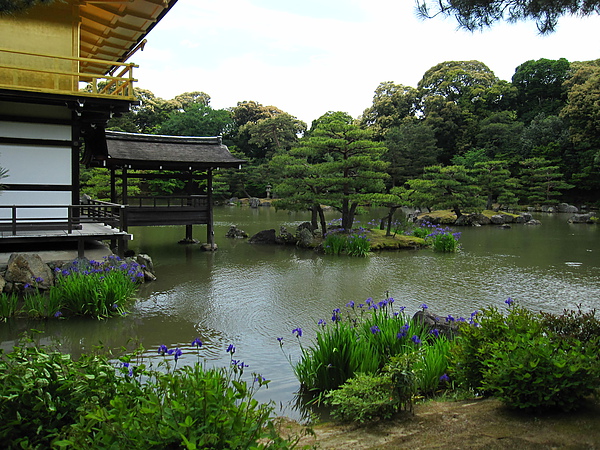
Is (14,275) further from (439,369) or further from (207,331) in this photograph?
(439,369)

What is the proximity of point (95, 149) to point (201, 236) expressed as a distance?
5363 mm

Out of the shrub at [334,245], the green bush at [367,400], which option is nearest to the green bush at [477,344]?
the green bush at [367,400]

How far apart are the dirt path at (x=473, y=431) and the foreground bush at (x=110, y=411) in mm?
607

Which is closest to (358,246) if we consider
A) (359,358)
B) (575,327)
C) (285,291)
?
(285,291)

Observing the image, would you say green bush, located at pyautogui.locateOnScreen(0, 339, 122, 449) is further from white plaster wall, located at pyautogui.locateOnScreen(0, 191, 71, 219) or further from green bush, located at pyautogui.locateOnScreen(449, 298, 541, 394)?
white plaster wall, located at pyautogui.locateOnScreen(0, 191, 71, 219)

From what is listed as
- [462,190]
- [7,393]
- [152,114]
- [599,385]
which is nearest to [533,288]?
[599,385]

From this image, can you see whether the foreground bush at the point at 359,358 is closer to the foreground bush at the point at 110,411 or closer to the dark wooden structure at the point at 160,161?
the foreground bush at the point at 110,411

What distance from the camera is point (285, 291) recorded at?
836 cm

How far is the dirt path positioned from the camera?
2621 mm

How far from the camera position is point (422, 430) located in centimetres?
294

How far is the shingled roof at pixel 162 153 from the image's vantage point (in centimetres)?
1249

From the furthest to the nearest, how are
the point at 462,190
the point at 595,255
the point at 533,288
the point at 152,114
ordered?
1. the point at 152,114
2. the point at 462,190
3. the point at 595,255
4. the point at 533,288

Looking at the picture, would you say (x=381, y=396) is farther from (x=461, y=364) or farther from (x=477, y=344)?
(x=477, y=344)

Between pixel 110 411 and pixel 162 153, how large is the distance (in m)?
12.0
